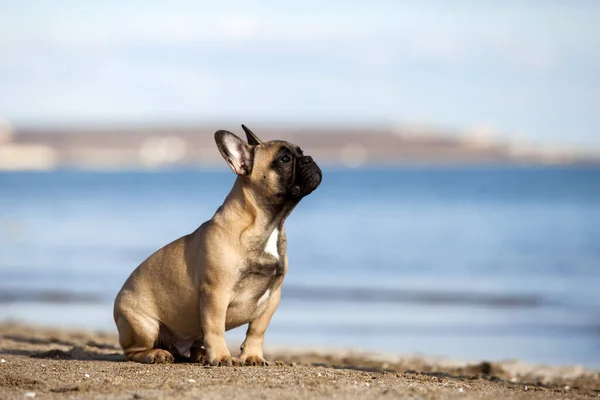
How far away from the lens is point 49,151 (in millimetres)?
151125

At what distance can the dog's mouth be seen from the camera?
698 centimetres

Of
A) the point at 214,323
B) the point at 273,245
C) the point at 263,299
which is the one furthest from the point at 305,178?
the point at 214,323

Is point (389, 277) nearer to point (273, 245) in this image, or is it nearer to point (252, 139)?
point (252, 139)

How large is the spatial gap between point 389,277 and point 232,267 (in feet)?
41.7

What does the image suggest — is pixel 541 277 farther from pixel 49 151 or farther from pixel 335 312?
pixel 49 151

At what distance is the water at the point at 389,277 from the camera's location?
12633 mm

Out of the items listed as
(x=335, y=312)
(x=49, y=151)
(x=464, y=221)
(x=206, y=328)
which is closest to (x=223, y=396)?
(x=206, y=328)

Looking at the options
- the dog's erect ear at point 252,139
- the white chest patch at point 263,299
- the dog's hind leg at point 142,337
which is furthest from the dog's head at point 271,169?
the dog's hind leg at point 142,337

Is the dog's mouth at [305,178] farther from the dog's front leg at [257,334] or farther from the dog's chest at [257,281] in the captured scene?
the dog's front leg at [257,334]

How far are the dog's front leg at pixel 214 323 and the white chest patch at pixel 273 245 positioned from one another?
43 cm

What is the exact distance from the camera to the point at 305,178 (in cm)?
701

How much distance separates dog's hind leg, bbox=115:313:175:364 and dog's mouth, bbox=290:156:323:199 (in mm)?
1500

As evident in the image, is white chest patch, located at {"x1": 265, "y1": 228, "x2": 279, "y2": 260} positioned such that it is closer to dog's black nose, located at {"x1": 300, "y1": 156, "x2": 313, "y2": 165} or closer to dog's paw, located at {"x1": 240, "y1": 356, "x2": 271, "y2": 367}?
dog's black nose, located at {"x1": 300, "y1": 156, "x2": 313, "y2": 165}

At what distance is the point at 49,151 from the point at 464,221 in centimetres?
12247
